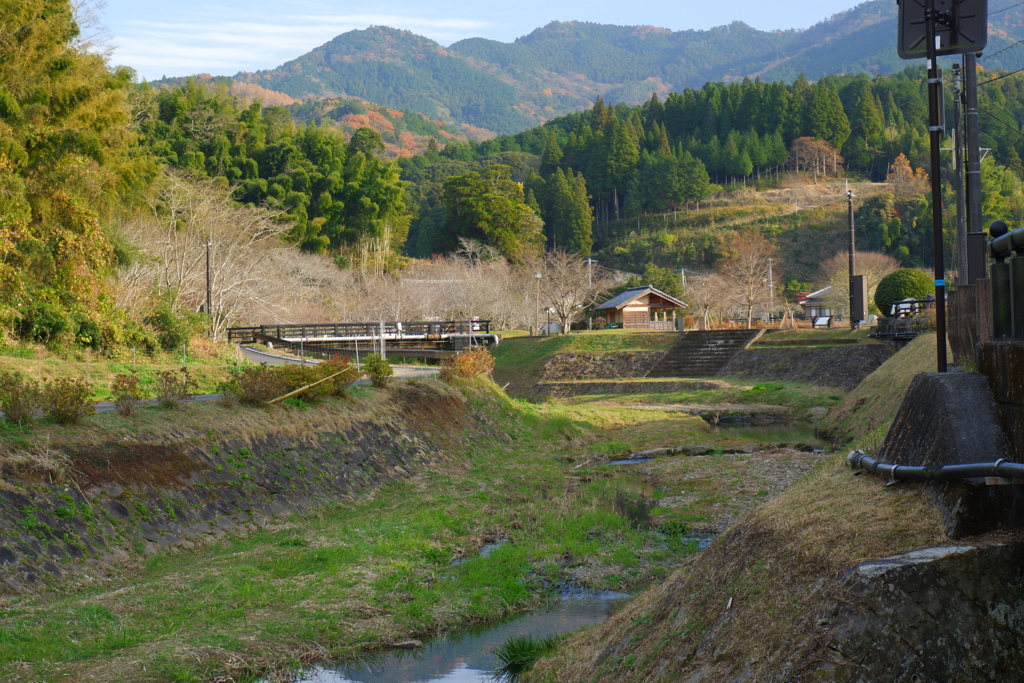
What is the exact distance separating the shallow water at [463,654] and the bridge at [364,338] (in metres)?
33.8

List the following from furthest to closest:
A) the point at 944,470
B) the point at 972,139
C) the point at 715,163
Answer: the point at 715,163
the point at 972,139
the point at 944,470

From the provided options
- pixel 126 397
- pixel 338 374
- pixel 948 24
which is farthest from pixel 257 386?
pixel 948 24

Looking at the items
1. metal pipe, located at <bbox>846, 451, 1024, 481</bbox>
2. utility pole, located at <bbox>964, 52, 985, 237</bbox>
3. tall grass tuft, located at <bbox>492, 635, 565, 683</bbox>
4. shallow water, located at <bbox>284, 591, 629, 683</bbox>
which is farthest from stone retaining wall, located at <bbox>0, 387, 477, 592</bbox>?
utility pole, located at <bbox>964, 52, 985, 237</bbox>

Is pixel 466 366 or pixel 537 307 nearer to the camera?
pixel 466 366

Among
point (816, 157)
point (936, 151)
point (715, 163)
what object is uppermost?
point (715, 163)

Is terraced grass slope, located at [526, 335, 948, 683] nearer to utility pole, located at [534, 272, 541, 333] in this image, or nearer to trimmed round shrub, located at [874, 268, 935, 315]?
trimmed round shrub, located at [874, 268, 935, 315]

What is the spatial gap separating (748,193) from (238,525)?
9957cm

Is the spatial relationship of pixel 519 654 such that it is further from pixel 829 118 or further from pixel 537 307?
pixel 829 118

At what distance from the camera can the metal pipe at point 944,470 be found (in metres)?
4.12

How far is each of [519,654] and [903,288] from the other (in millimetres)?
33000

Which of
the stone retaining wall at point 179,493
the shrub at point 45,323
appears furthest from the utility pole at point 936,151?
the shrub at point 45,323

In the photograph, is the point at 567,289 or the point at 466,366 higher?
the point at 567,289

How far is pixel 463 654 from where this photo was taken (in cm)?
731

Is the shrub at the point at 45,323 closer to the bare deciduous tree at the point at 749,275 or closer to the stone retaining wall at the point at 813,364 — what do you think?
the stone retaining wall at the point at 813,364
